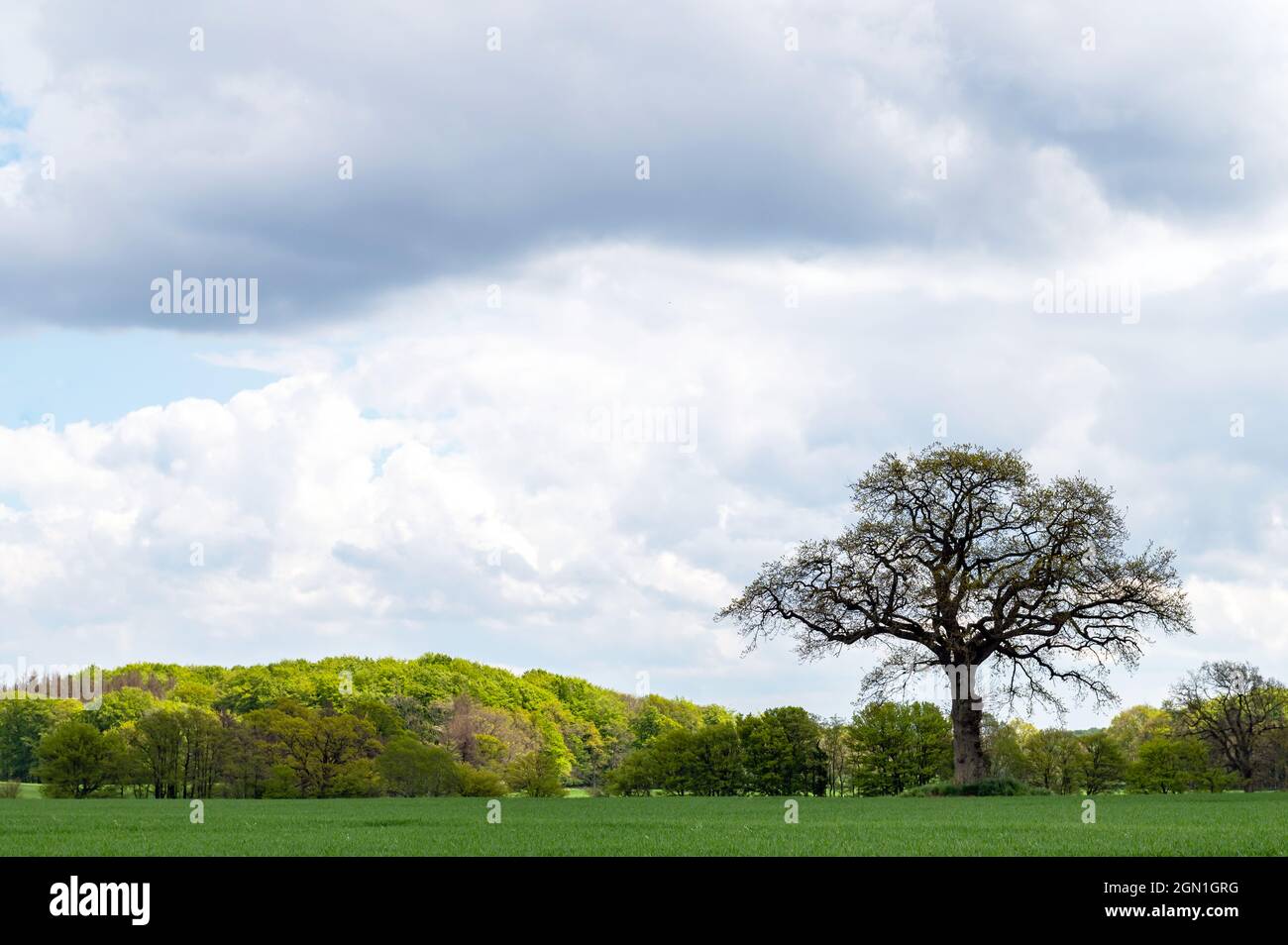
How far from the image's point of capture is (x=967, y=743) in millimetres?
43438

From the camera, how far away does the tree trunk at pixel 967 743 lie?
1703 inches

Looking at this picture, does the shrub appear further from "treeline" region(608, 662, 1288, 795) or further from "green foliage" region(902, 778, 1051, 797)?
"green foliage" region(902, 778, 1051, 797)

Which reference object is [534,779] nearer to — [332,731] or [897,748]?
[332,731]

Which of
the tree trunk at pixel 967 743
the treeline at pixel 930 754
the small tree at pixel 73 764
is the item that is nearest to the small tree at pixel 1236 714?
the treeline at pixel 930 754

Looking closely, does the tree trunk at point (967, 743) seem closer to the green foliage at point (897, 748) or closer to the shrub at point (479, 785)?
the green foliage at point (897, 748)

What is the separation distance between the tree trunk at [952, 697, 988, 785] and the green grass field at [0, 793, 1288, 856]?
11042 mm

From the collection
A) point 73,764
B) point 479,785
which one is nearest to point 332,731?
point 479,785

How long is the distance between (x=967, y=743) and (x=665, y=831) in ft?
80.5
